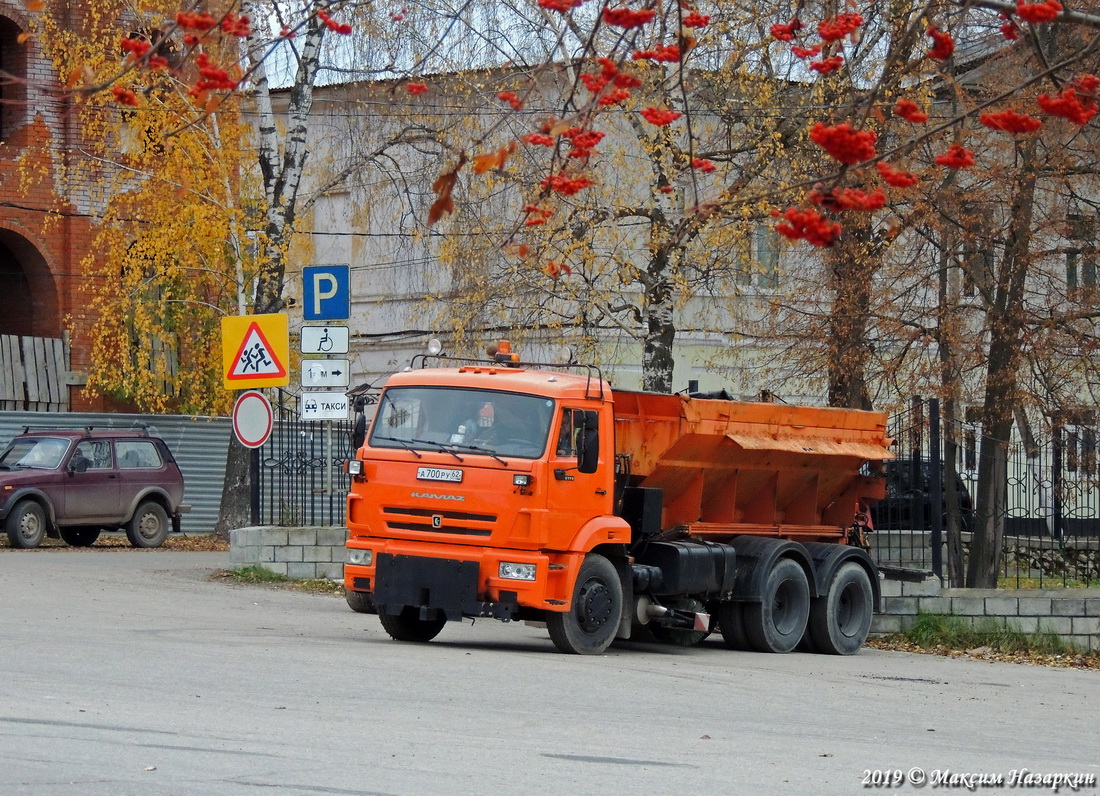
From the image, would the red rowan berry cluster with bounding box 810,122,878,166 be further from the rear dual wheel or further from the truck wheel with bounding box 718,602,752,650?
the truck wheel with bounding box 718,602,752,650

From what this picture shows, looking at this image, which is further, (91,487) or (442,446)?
(91,487)

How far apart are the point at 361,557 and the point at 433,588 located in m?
0.89

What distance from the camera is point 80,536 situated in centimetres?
Result: 2781

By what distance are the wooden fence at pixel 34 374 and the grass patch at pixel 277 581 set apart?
12.4 meters

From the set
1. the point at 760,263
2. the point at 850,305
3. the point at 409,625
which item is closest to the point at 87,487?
the point at 760,263

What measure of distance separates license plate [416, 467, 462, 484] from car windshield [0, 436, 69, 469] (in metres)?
14.0

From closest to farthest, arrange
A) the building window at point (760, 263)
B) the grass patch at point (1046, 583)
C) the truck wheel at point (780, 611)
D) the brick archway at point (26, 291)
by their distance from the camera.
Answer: the truck wheel at point (780, 611) < the grass patch at point (1046, 583) < the building window at point (760, 263) < the brick archway at point (26, 291)

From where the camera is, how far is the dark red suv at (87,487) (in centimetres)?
2569

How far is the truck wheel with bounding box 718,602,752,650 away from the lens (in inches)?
636

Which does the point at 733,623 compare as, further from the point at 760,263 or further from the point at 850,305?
the point at 760,263

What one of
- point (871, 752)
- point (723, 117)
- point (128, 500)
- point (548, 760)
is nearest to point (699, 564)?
point (871, 752)

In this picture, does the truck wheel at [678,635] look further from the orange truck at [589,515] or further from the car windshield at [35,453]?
the car windshield at [35,453]

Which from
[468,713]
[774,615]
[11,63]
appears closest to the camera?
[468,713]

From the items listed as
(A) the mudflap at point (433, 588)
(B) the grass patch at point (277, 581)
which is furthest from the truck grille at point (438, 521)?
(B) the grass patch at point (277, 581)
